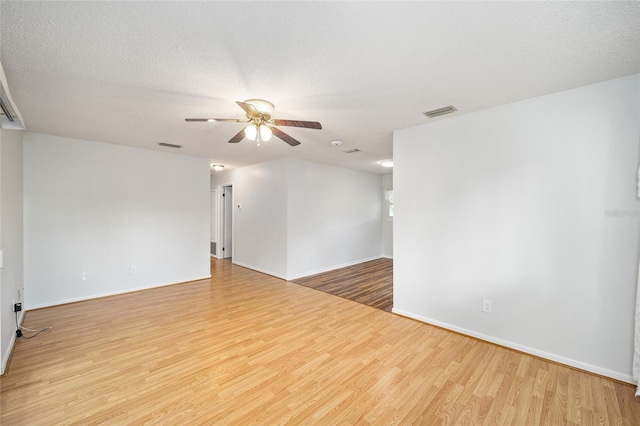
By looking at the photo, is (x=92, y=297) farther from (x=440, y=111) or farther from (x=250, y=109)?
(x=440, y=111)

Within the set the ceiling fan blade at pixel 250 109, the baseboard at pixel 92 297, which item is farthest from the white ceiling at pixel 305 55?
the baseboard at pixel 92 297

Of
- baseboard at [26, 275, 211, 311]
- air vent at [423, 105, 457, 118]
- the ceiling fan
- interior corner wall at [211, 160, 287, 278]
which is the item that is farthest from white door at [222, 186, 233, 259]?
air vent at [423, 105, 457, 118]

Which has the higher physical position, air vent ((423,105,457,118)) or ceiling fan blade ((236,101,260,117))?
air vent ((423,105,457,118))

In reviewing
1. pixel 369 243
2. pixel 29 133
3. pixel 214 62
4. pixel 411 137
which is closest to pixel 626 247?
pixel 411 137

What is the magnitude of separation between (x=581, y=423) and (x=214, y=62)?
349 centimetres

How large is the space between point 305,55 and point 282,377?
8.13ft

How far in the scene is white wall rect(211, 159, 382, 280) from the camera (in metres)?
5.19

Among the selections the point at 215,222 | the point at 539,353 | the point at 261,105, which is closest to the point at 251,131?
the point at 261,105

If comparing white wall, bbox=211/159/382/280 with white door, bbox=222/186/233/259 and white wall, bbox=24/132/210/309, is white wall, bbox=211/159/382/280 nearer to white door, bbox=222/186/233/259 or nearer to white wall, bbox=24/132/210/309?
white door, bbox=222/186/233/259

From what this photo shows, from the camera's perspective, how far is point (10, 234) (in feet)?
8.79

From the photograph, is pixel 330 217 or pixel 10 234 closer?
pixel 10 234

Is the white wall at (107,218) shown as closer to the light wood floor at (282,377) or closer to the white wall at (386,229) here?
the light wood floor at (282,377)

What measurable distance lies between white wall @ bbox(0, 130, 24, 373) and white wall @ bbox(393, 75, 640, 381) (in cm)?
415

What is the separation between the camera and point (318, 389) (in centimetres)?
198
